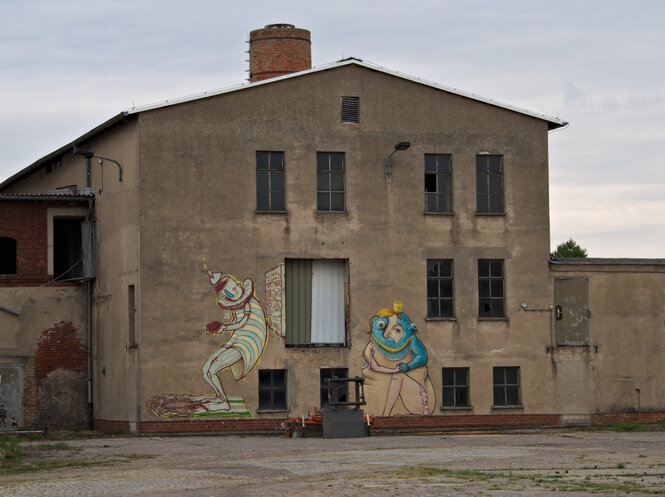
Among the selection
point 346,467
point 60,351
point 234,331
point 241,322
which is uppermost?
point 241,322

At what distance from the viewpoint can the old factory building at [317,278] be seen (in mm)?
30234

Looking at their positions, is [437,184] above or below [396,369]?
above

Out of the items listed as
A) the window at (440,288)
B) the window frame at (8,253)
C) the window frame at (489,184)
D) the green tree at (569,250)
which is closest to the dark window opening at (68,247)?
the window frame at (8,253)

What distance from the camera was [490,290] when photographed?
107 ft

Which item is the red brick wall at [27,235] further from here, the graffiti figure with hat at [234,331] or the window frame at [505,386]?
the window frame at [505,386]

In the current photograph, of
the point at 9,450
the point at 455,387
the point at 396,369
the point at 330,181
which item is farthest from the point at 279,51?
the point at 9,450

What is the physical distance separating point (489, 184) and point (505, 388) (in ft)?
18.5

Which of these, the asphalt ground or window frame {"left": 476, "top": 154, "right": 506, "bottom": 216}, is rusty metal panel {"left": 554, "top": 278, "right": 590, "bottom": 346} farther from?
the asphalt ground

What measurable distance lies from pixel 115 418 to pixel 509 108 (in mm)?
13679

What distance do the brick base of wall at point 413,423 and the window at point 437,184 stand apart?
5759 millimetres

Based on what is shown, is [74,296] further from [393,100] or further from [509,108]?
[509,108]

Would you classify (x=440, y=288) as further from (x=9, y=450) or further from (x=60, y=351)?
(x=9, y=450)

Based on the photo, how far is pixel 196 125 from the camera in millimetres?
30547

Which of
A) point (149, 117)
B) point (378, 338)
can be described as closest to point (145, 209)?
point (149, 117)
